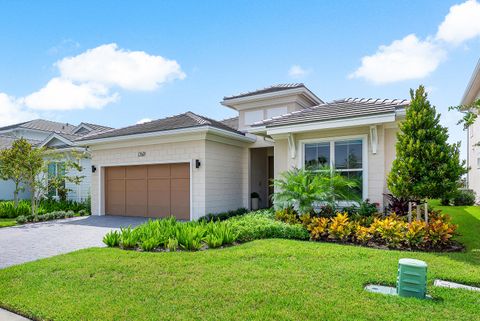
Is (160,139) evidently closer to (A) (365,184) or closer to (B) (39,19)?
(B) (39,19)

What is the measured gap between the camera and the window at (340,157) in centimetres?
984

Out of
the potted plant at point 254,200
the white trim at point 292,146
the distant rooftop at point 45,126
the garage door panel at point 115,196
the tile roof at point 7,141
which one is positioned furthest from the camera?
the distant rooftop at point 45,126

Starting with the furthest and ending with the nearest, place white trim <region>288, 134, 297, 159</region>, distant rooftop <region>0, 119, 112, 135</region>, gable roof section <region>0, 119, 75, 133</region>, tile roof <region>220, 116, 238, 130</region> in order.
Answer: gable roof section <region>0, 119, 75, 133</region>
distant rooftop <region>0, 119, 112, 135</region>
tile roof <region>220, 116, 238, 130</region>
white trim <region>288, 134, 297, 159</region>

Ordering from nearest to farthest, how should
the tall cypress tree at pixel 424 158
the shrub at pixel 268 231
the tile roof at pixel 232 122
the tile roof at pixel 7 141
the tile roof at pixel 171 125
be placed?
the tall cypress tree at pixel 424 158 < the shrub at pixel 268 231 < the tile roof at pixel 171 125 < the tile roof at pixel 232 122 < the tile roof at pixel 7 141

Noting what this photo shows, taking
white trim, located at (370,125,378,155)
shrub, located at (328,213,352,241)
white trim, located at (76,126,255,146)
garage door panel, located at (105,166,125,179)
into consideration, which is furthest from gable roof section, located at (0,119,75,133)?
shrub, located at (328,213,352,241)

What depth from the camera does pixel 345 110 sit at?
9.98 m

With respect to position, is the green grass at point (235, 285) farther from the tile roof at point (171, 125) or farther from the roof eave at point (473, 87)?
the roof eave at point (473, 87)

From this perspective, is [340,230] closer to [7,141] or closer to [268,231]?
[268,231]

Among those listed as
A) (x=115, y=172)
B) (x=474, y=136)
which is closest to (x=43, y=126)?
(x=115, y=172)

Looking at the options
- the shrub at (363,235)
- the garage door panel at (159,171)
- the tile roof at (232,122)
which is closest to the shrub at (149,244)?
the shrub at (363,235)

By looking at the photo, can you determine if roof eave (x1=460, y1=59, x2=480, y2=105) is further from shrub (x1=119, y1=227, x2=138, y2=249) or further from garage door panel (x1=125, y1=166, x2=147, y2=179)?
garage door panel (x1=125, y1=166, x2=147, y2=179)

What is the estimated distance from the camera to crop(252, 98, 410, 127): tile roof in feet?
29.9

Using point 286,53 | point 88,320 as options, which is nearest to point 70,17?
point 286,53

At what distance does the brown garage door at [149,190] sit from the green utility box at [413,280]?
943 centimetres
